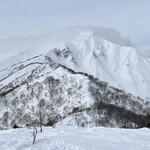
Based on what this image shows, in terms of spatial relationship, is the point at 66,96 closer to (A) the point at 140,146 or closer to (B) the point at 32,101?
(B) the point at 32,101

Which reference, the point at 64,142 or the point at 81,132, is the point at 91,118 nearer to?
the point at 81,132

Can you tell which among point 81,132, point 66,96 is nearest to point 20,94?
point 66,96

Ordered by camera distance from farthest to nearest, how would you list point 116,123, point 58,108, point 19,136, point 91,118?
point 58,108 < point 116,123 < point 91,118 < point 19,136

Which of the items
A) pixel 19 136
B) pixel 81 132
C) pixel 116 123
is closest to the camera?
pixel 19 136

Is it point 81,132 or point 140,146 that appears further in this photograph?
point 81,132

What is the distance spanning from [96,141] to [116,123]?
104 metres

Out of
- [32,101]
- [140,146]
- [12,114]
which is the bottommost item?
[140,146]

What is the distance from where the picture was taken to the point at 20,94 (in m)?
197

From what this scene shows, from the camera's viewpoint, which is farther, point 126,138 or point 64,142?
point 126,138

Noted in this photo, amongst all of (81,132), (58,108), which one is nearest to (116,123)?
(58,108)

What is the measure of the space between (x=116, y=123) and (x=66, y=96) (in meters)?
61.8

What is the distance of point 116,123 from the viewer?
13362 cm

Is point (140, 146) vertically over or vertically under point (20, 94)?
under

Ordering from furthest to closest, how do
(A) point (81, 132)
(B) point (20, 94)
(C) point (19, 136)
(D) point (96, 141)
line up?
(B) point (20, 94)
(A) point (81, 132)
(C) point (19, 136)
(D) point (96, 141)
